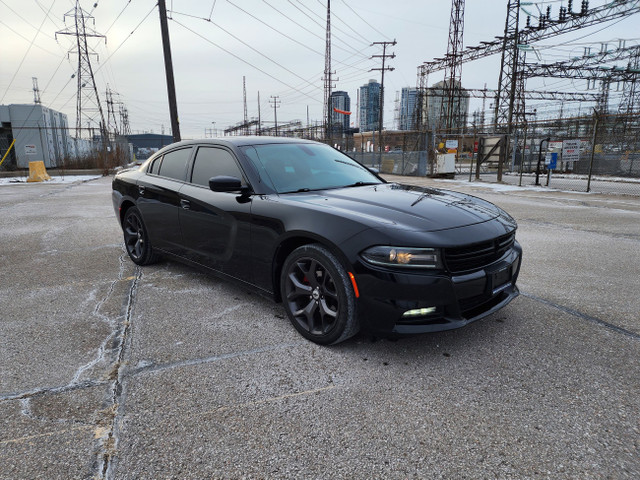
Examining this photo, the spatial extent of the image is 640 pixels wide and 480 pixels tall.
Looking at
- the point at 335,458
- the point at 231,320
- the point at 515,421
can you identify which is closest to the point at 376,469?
the point at 335,458

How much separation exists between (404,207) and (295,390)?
144cm

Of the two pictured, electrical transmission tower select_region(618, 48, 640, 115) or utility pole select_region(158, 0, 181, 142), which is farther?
electrical transmission tower select_region(618, 48, 640, 115)

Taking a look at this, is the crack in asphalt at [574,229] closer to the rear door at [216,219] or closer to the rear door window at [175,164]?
the rear door at [216,219]

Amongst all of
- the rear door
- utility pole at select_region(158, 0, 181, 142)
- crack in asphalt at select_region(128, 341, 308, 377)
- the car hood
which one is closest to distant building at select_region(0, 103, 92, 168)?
utility pole at select_region(158, 0, 181, 142)

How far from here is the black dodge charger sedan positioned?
2.53 metres

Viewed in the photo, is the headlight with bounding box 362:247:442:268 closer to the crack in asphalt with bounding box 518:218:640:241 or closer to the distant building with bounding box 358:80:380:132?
the crack in asphalt with bounding box 518:218:640:241

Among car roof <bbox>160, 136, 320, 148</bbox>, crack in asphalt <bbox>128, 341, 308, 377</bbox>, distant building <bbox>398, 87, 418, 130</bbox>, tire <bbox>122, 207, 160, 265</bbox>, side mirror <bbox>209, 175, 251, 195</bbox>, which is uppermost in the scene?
distant building <bbox>398, 87, 418, 130</bbox>

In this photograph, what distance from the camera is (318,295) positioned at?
114 inches

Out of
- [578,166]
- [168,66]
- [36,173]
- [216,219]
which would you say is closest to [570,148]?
[578,166]

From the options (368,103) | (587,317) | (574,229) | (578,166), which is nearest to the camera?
(587,317)

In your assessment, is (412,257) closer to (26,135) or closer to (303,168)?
(303,168)

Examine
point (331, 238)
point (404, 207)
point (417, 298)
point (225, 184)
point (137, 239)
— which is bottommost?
point (137, 239)

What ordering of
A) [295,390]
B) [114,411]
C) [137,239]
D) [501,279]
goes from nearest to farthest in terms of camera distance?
1. [114,411]
2. [295,390]
3. [501,279]
4. [137,239]

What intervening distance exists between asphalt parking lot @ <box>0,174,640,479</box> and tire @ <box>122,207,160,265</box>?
67 cm
